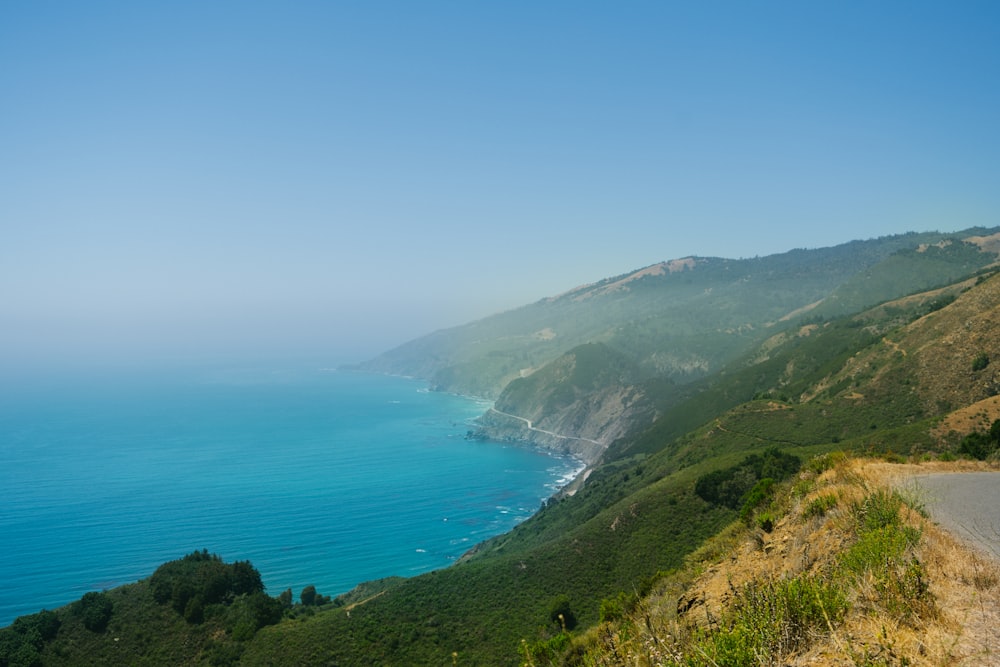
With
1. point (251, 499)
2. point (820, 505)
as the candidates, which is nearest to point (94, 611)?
point (820, 505)

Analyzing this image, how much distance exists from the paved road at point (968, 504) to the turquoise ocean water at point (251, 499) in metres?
77.8

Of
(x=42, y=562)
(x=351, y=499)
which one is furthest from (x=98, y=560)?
(x=351, y=499)

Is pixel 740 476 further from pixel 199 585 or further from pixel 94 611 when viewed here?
pixel 94 611

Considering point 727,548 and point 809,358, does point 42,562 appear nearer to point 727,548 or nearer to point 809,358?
point 727,548

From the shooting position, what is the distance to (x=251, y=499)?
10975 cm

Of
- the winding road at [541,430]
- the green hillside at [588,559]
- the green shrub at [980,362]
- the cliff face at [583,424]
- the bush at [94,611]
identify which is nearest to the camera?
the green hillside at [588,559]

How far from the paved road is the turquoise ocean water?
255 ft

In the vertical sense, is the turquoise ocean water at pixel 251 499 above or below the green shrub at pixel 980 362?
below

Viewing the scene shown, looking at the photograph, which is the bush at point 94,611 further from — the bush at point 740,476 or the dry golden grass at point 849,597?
the bush at point 740,476

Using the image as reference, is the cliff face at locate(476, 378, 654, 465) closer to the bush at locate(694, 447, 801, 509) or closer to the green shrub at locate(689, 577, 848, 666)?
the bush at locate(694, 447, 801, 509)

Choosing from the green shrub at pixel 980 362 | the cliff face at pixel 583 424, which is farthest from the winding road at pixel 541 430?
the green shrub at pixel 980 362

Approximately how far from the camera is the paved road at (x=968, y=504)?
8219 millimetres

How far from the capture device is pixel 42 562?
259 feet

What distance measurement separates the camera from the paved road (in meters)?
8.22
